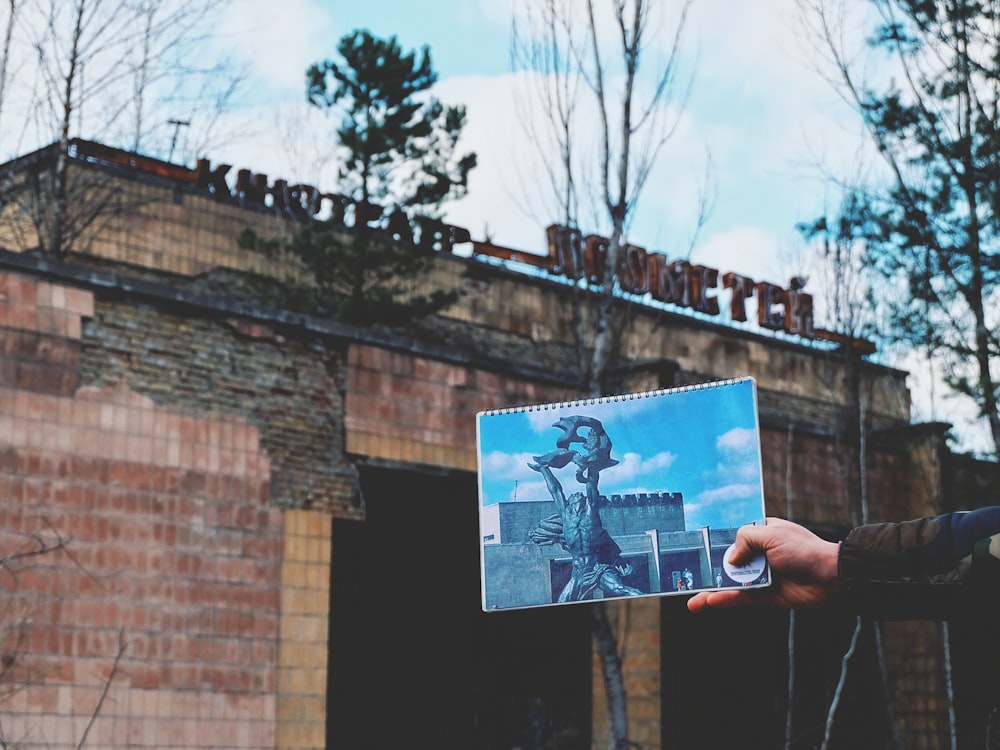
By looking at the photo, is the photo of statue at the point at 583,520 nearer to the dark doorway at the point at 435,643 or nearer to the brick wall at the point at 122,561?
the brick wall at the point at 122,561

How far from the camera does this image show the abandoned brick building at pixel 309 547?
12.8m

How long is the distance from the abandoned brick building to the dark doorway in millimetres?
36

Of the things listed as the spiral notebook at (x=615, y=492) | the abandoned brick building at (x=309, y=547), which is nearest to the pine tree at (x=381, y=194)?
the abandoned brick building at (x=309, y=547)

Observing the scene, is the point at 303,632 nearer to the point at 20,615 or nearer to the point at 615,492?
the point at 20,615

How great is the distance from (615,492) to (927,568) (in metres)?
1.72

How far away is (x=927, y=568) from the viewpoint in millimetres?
3018

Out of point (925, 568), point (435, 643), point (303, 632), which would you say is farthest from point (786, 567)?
point (435, 643)

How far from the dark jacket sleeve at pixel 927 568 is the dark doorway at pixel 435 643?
12194mm

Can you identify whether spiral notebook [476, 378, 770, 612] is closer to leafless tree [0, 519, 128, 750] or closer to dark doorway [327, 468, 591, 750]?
leafless tree [0, 519, 128, 750]

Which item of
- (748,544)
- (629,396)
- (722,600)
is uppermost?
(629,396)

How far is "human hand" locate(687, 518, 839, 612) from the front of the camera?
3.56 m

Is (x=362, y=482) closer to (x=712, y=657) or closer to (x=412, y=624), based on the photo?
(x=412, y=624)

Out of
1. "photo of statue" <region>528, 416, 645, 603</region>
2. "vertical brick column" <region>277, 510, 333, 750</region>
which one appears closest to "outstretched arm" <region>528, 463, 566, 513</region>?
"photo of statue" <region>528, 416, 645, 603</region>

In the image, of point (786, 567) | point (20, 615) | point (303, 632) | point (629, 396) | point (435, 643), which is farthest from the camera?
point (435, 643)
